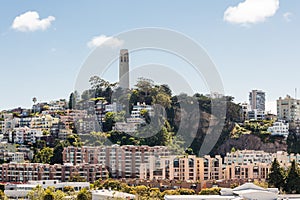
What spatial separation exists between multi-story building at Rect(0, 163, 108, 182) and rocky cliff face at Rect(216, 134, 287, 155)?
447cm

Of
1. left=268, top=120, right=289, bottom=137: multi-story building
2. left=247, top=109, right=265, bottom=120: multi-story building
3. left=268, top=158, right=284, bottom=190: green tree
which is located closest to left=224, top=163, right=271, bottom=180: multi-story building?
left=268, top=158, right=284, bottom=190: green tree

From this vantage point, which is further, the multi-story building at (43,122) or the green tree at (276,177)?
the multi-story building at (43,122)

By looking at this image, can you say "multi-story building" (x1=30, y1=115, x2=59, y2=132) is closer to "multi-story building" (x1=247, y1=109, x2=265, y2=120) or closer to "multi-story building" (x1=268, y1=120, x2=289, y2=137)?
"multi-story building" (x1=247, y1=109, x2=265, y2=120)

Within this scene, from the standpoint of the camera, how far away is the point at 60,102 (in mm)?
23578

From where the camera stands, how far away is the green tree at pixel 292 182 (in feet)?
41.1

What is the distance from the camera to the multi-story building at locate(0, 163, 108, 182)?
15.4 metres

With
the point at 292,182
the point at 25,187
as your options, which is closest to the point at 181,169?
the point at 292,182

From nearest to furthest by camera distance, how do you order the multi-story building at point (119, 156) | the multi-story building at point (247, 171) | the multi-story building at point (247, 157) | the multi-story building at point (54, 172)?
the multi-story building at point (54, 172), the multi-story building at point (247, 171), the multi-story building at point (119, 156), the multi-story building at point (247, 157)

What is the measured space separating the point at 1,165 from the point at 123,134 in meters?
3.46

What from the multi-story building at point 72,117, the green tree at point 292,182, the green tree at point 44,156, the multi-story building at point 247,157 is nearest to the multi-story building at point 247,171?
the multi-story building at point 247,157

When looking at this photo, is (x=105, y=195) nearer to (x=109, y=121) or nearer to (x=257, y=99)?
(x=109, y=121)

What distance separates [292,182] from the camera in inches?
499

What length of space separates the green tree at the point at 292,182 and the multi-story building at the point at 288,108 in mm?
8985

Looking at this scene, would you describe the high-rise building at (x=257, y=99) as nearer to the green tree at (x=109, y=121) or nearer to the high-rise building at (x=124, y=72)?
the high-rise building at (x=124, y=72)
